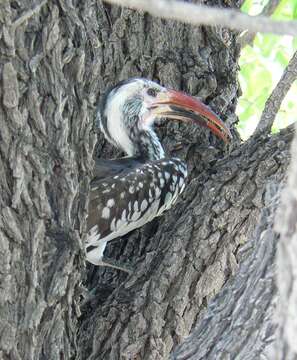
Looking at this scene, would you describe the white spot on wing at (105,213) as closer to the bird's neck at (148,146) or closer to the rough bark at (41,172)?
the bird's neck at (148,146)

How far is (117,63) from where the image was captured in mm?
4398

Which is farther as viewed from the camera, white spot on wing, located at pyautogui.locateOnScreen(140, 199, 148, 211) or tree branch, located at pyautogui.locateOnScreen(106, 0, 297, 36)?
white spot on wing, located at pyautogui.locateOnScreen(140, 199, 148, 211)

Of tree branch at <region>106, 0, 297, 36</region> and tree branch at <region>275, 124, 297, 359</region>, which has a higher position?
tree branch at <region>106, 0, 297, 36</region>

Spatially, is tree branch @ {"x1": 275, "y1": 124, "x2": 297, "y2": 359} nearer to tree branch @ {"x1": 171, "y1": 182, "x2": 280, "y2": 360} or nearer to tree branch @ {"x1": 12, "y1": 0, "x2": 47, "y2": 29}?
tree branch @ {"x1": 171, "y1": 182, "x2": 280, "y2": 360}

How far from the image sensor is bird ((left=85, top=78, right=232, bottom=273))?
4.23 metres

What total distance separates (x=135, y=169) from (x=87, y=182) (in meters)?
1.49

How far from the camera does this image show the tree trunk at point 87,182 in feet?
9.20

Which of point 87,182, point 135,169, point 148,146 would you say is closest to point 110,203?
point 135,169

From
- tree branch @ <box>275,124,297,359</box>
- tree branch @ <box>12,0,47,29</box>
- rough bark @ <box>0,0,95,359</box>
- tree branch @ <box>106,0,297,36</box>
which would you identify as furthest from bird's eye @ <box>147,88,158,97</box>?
tree branch @ <box>106,0,297,36</box>

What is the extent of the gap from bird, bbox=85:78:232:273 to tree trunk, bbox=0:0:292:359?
0.07 meters

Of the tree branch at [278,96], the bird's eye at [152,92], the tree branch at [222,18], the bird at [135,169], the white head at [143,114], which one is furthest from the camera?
the bird's eye at [152,92]

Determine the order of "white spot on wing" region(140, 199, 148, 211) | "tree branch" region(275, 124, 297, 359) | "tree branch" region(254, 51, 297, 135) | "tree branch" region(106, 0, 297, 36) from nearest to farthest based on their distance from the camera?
"tree branch" region(106, 0, 297, 36), "tree branch" region(275, 124, 297, 359), "tree branch" region(254, 51, 297, 135), "white spot on wing" region(140, 199, 148, 211)

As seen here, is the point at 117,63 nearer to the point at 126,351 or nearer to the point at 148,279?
the point at 148,279

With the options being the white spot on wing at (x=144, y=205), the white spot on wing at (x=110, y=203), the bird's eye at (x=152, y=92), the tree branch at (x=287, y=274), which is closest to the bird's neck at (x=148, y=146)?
the bird's eye at (x=152, y=92)
